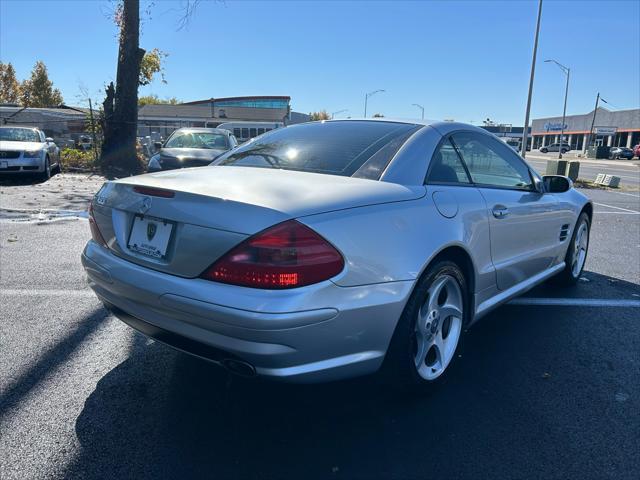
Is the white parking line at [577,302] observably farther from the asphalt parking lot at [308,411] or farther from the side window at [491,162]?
the side window at [491,162]

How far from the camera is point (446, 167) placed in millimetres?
3121

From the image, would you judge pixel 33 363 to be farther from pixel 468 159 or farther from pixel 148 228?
pixel 468 159

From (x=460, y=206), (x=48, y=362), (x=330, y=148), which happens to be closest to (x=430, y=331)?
(x=460, y=206)

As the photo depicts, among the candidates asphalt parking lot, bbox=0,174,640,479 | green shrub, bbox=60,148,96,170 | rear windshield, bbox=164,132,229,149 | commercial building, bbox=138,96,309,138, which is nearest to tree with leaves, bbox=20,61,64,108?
commercial building, bbox=138,96,309,138

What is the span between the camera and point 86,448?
7.66 ft

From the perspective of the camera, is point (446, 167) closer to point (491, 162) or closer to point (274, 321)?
point (491, 162)

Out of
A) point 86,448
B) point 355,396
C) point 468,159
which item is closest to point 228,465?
point 86,448

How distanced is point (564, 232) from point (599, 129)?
74.0m

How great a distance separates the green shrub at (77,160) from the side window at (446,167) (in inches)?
654

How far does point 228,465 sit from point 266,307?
2.50ft

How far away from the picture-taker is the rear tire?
16.0ft

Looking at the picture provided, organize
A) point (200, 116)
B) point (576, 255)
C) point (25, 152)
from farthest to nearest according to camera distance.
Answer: point (200, 116) < point (25, 152) < point (576, 255)

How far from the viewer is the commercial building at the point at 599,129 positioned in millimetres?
65312

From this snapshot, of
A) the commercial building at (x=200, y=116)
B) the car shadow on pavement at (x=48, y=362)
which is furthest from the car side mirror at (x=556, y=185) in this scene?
the commercial building at (x=200, y=116)
